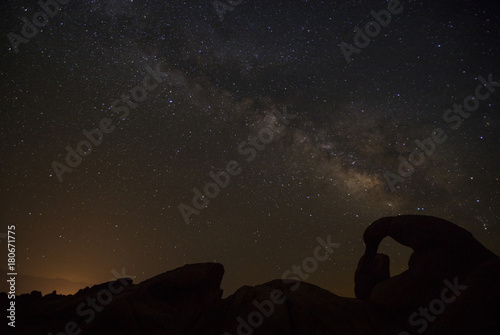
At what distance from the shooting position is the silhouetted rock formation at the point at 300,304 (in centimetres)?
833

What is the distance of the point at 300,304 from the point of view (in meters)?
9.20

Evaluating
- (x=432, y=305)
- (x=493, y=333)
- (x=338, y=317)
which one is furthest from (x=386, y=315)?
(x=493, y=333)

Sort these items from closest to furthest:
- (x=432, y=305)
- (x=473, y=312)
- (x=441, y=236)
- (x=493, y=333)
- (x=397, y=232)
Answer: (x=493, y=333) → (x=473, y=312) → (x=432, y=305) → (x=441, y=236) → (x=397, y=232)

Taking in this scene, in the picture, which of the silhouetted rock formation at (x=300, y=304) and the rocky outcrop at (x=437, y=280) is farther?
the rocky outcrop at (x=437, y=280)

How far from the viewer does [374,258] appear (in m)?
13.1

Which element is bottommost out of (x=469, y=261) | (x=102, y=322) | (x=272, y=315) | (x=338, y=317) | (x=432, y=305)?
(x=469, y=261)

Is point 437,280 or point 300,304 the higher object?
point 300,304

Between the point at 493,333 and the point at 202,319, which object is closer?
the point at 493,333

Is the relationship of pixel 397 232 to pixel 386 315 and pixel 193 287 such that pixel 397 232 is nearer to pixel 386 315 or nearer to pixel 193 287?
pixel 386 315

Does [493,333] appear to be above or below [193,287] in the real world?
below

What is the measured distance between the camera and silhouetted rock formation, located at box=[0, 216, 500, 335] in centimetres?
833

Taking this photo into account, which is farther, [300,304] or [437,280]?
[437,280]

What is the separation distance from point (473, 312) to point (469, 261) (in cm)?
232

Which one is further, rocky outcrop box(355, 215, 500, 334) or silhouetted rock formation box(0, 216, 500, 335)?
rocky outcrop box(355, 215, 500, 334)
